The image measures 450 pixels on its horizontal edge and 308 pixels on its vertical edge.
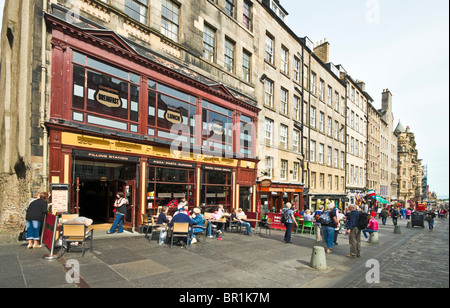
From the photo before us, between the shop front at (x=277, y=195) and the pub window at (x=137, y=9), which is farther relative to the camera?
the shop front at (x=277, y=195)

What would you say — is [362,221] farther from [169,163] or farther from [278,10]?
[278,10]

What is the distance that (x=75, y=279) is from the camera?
19.0 feet

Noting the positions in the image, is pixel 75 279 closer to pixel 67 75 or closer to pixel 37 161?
pixel 37 161

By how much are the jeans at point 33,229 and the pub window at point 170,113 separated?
5847 mm

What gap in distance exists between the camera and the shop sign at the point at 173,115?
1355cm

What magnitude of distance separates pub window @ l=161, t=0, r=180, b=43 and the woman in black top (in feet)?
31.6

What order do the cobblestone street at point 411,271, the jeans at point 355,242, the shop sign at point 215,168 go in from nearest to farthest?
the cobblestone street at point 411,271
the jeans at point 355,242
the shop sign at point 215,168

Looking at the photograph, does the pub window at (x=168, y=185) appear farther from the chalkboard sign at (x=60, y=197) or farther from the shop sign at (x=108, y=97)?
the chalkboard sign at (x=60, y=197)

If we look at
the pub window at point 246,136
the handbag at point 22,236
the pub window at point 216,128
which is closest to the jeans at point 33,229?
the handbag at point 22,236

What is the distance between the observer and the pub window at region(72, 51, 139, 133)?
10414 millimetres

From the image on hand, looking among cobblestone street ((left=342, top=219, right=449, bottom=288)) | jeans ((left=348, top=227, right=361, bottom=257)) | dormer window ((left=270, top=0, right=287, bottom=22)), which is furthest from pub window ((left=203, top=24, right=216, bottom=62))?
cobblestone street ((left=342, top=219, right=449, bottom=288))

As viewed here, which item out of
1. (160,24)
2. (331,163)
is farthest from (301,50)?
(160,24)

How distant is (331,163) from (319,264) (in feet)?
88.4

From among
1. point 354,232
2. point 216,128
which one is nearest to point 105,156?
point 216,128
